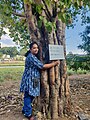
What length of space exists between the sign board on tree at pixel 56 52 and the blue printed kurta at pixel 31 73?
10.4 inches

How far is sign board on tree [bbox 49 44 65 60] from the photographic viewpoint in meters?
4.56

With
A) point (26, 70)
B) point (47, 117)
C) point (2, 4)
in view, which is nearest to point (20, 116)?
point (47, 117)

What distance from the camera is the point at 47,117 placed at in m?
4.67

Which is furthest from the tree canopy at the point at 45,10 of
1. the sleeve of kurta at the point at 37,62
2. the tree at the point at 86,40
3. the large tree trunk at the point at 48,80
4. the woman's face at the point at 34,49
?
the tree at the point at 86,40

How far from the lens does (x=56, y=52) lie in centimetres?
471

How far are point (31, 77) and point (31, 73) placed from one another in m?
0.07

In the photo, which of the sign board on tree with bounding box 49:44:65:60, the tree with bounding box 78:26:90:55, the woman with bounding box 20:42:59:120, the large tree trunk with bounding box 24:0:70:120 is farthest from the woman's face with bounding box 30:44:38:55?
the tree with bounding box 78:26:90:55

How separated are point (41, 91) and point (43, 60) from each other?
0.58 meters

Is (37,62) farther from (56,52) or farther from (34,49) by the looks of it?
(56,52)

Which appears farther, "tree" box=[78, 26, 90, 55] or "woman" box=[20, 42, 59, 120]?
"tree" box=[78, 26, 90, 55]

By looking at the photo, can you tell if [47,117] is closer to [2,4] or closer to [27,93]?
[27,93]

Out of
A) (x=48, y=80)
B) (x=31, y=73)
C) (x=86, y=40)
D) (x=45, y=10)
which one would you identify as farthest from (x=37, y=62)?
(x=86, y=40)

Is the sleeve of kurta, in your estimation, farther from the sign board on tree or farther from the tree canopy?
the tree canopy

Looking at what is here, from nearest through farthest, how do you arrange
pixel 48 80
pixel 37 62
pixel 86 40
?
pixel 37 62 → pixel 48 80 → pixel 86 40
